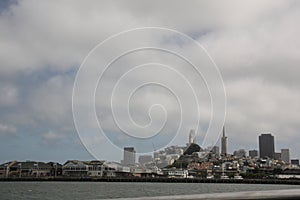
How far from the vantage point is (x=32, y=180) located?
158m

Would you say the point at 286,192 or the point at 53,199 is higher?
the point at 286,192

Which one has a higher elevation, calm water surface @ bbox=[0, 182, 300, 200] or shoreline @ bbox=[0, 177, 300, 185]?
calm water surface @ bbox=[0, 182, 300, 200]

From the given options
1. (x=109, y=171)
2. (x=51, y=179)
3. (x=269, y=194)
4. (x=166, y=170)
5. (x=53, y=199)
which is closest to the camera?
(x=269, y=194)

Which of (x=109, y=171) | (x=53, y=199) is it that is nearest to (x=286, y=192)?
(x=53, y=199)

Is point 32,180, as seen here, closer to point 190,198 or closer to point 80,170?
point 80,170

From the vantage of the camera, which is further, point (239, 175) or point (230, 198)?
point (239, 175)

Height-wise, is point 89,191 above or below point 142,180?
above

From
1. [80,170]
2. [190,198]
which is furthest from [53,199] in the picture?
[80,170]

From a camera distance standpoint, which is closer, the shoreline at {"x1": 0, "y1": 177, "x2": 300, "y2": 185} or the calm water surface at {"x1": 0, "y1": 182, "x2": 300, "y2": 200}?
the calm water surface at {"x1": 0, "y1": 182, "x2": 300, "y2": 200}

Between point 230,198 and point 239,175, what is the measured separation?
19141 centimetres

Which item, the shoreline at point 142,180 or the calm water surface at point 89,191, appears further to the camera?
the shoreline at point 142,180

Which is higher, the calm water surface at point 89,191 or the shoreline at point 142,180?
the calm water surface at point 89,191

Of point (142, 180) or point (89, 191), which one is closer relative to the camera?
point (89, 191)

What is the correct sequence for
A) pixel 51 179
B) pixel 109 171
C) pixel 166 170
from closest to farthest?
pixel 51 179 → pixel 109 171 → pixel 166 170
